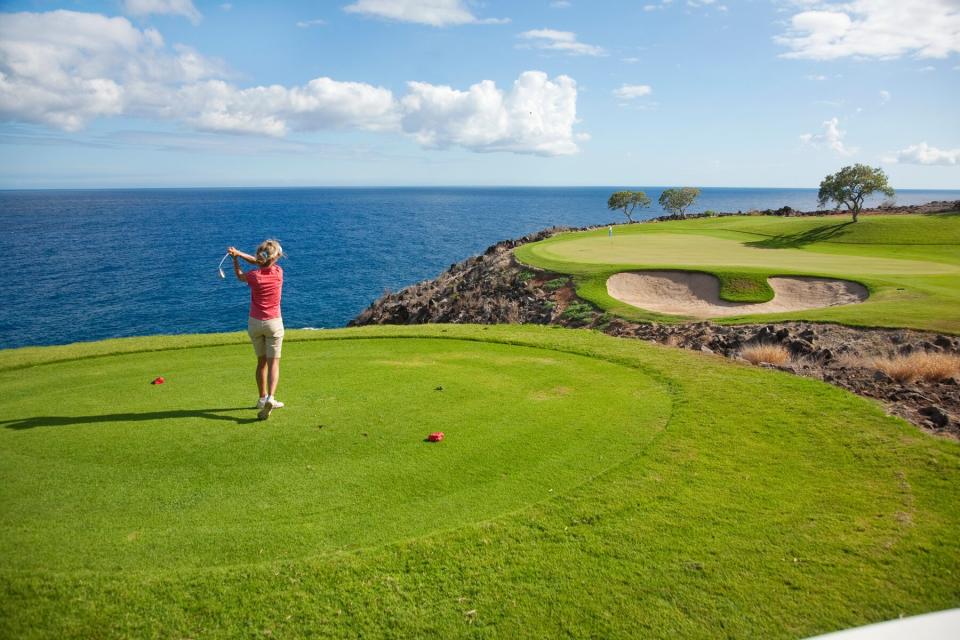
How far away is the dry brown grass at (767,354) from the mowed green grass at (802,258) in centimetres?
382

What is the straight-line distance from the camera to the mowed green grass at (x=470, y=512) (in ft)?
14.9

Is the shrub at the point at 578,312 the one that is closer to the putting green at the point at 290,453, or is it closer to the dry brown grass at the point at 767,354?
the dry brown grass at the point at 767,354

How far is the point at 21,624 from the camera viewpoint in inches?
174

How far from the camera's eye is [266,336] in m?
8.41

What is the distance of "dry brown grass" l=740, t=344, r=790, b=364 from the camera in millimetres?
11703

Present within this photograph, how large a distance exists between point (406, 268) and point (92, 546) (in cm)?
5640

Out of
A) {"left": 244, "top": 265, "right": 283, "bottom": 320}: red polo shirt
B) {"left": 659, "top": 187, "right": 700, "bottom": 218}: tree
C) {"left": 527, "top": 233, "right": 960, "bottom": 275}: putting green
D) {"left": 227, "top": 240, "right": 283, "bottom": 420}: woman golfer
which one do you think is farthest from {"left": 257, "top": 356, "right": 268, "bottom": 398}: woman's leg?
{"left": 659, "top": 187, "right": 700, "bottom": 218}: tree

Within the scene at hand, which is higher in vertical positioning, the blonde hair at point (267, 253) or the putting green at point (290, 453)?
the blonde hair at point (267, 253)

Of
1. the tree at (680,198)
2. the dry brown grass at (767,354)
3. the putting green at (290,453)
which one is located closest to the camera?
the putting green at (290,453)

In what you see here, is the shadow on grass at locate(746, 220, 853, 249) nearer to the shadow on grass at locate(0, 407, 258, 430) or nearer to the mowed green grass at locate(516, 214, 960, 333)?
the mowed green grass at locate(516, 214, 960, 333)

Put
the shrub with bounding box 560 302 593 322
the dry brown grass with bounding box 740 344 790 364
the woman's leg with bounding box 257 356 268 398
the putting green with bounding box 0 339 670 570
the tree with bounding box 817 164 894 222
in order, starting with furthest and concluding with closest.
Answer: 1. the tree with bounding box 817 164 894 222
2. the shrub with bounding box 560 302 593 322
3. the dry brown grass with bounding box 740 344 790 364
4. the woman's leg with bounding box 257 356 268 398
5. the putting green with bounding box 0 339 670 570

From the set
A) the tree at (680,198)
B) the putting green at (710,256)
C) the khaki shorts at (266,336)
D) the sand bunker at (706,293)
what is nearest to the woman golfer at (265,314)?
the khaki shorts at (266,336)

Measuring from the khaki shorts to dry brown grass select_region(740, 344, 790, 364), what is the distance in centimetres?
928

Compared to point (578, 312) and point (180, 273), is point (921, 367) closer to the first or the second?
point (578, 312)
